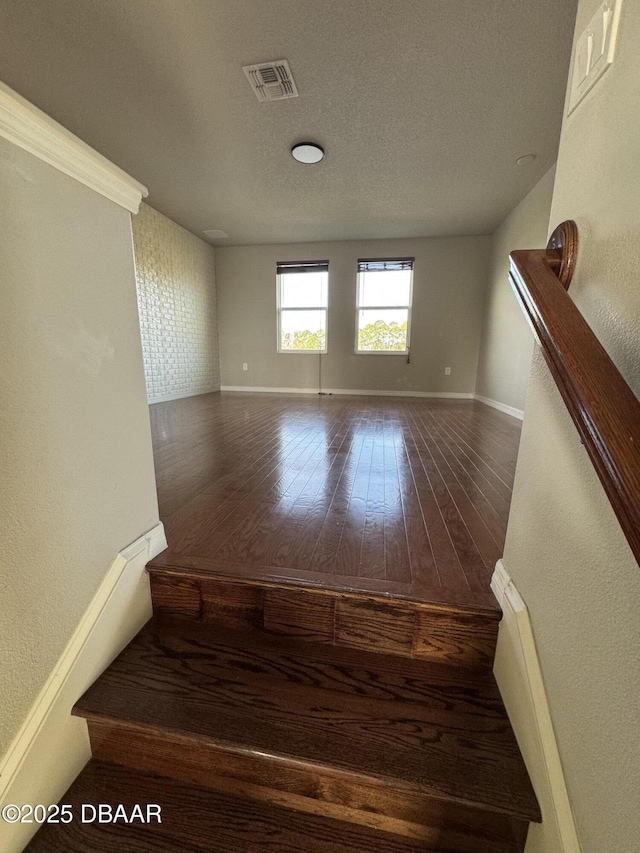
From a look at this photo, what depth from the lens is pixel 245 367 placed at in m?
6.32

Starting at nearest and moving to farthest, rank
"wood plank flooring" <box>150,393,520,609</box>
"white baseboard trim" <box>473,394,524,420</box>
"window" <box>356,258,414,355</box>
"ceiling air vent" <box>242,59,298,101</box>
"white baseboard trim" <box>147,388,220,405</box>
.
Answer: "wood plank flooring" <box>150,393,520,609</box> < "ceiling air vent" <box>242,59,298,101</box> < "white baseboard trim" <box>473,394,524,420</box> < "white baseboard trim" <box>147,388,220,405</box> < "window" <box>356,258,414,355</box>

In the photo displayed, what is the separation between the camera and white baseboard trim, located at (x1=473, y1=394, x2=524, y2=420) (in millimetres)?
3823

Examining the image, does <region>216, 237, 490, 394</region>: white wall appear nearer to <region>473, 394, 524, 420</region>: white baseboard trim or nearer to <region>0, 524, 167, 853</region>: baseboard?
<region>473, 394, 524, 420</region>: white baseboard trim

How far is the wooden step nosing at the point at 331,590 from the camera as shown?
2.91ft

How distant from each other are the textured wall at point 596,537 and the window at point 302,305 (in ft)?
17.5

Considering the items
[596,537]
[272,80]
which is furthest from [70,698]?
[272,80]

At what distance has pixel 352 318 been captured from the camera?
18.8 ft

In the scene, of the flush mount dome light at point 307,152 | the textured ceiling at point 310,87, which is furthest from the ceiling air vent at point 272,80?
the flush mount dome light at point 307,152

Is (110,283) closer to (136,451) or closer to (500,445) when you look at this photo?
(136,451)

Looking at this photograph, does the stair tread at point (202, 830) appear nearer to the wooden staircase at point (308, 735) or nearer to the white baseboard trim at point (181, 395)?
the wooden staircase at point (308, 735)

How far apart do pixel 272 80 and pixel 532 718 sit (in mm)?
3480

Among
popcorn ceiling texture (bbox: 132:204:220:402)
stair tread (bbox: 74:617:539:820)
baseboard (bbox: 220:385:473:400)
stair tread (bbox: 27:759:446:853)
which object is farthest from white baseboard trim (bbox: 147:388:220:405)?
stair tread (bbox: 27:759:446:853)

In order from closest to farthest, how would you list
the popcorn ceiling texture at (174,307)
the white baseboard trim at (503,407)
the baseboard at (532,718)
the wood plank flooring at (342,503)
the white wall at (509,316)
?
the baseboard at (532,718), the wood plank flooring at (342,503), the white wall at (509,316), the white baseboard trim at (503,407), the popcorn ceiling texture at (174,307)

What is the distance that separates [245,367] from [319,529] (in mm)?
5449
